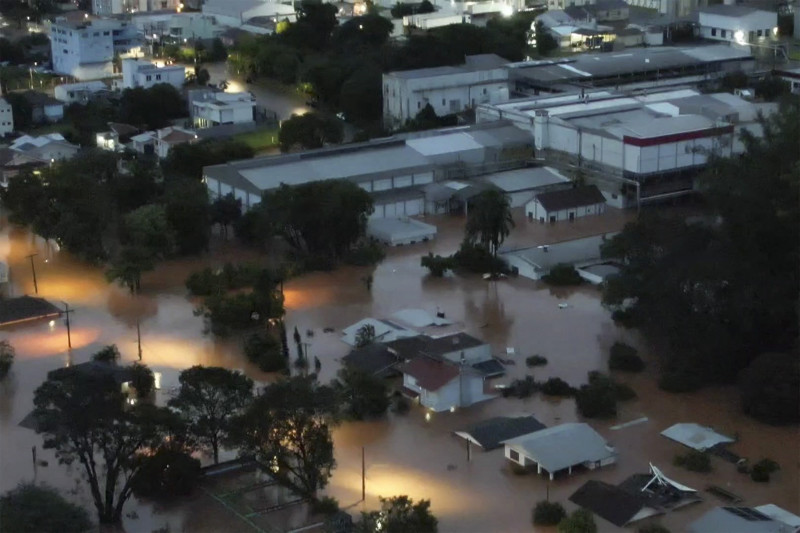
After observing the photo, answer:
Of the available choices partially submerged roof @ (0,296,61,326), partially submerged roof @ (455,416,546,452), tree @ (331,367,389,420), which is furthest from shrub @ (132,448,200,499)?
partially submerged roof @ (0,296,61,326)

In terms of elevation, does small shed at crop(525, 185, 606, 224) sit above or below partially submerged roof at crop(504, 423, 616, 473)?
below

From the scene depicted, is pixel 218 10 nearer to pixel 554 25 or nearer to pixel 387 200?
pixel 554 25

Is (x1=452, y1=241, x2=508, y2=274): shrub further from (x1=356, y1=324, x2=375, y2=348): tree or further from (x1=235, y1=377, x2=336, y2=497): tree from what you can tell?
(x1=235, y1=377, x2=336, y2=497): tree

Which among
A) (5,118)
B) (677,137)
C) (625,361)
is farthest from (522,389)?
(5,118)

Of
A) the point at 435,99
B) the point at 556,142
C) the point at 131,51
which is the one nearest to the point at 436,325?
the point at 556,142

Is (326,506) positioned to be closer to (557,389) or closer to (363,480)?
(363,480)
